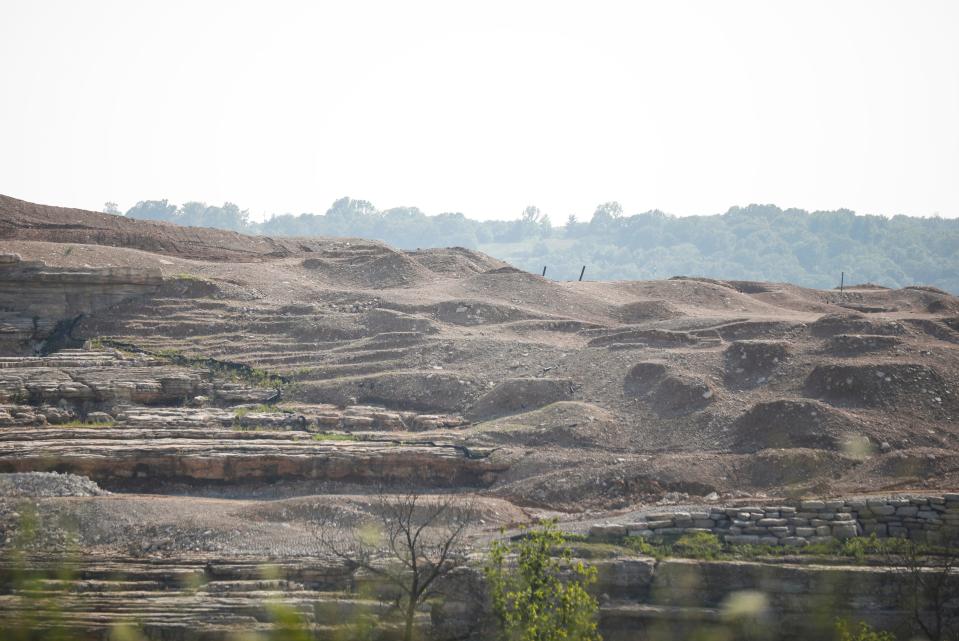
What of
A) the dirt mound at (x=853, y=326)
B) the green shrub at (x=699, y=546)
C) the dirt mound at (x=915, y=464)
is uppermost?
the dirt mound at (x=853, y=326)

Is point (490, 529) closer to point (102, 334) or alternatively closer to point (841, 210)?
point (102, 334)

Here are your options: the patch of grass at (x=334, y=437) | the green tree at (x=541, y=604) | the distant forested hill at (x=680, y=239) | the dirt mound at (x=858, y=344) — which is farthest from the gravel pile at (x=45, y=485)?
the distant forested hill at (x=680, y=239)

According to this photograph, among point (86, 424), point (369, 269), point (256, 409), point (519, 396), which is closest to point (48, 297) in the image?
point (86, 424)

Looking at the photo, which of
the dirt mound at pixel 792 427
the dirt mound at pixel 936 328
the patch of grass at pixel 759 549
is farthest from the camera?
the dirt mound at pixel 936 328

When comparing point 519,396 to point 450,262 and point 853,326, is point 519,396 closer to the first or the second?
point 853,326

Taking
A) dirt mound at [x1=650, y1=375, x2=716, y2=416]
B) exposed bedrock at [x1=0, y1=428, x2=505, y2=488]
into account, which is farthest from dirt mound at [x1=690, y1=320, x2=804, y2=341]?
exposed bedrock at [x1=0, y1=428, x2=505, y2=488]

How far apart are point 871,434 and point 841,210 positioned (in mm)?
92750

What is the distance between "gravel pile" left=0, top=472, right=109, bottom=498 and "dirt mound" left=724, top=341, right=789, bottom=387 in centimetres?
1250

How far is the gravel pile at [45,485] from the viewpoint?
17141 millimetres

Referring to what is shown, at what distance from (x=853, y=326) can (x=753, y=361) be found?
281 cm

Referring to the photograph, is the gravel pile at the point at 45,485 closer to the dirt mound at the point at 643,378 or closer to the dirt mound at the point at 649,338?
the dirt mound at the point at 643,378

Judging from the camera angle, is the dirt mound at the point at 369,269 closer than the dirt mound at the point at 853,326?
No

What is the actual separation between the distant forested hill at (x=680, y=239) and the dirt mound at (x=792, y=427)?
75.0m

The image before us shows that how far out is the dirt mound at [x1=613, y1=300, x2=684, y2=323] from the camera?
2784cm
